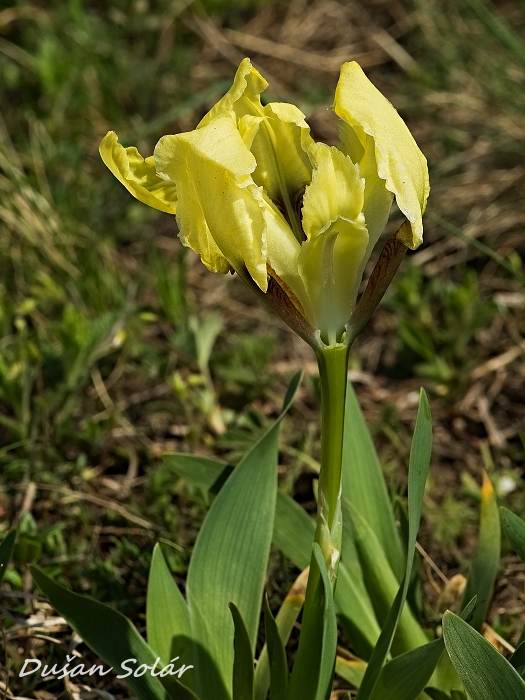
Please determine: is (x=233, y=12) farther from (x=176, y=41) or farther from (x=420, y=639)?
(x=420, y=639)

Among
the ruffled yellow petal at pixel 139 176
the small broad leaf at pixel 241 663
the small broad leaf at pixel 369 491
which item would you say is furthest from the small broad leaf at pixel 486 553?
the ruffled yellow petal at pixel 139 176

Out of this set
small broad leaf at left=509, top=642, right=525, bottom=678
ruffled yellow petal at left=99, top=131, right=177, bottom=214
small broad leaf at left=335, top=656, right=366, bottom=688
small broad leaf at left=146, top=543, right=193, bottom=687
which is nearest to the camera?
ruffled yellow petal at left=99, top=131, right=177, bottom=214

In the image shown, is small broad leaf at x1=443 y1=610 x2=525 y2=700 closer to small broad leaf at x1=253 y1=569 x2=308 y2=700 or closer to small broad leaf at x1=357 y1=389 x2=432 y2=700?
small broad leaf at x1=357 y1=389 x2=432 y2=700

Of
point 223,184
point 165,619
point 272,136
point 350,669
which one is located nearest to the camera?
point 223,184

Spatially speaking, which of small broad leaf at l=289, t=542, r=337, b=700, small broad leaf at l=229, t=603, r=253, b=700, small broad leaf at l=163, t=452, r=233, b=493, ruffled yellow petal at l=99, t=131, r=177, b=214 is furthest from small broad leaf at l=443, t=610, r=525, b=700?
ruffled yellow petal at l=99, t=131, r=177, b=214

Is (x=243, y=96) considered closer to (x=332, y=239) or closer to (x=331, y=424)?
(x=332, y=239)

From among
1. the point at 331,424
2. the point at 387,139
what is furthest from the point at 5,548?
the point at 387,139

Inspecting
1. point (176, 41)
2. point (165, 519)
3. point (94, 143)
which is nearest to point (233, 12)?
point (176, 41)
